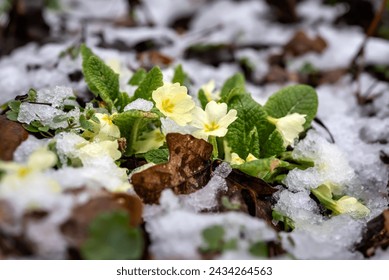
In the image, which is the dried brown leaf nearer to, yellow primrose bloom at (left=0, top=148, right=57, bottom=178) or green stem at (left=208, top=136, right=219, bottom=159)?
green stem at (left=208, top=136, right=219, bottom=159)

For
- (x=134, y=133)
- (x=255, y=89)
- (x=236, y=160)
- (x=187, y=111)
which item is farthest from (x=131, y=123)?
(x=255, y=89)

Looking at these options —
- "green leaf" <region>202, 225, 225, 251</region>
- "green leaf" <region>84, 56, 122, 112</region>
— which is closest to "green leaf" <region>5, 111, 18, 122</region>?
"green leaf" <region>84, 56, 122, 112</region>

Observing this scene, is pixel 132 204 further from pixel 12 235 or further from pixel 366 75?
pixel 366 75

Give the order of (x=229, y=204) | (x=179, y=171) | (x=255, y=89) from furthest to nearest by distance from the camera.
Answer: (x=255, y=89), (x=179, y=171), (x=229, y=204)

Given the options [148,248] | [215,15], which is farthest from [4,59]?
[148,248]

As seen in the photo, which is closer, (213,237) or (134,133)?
(213,237)

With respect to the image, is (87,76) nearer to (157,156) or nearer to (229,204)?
(157,156)
